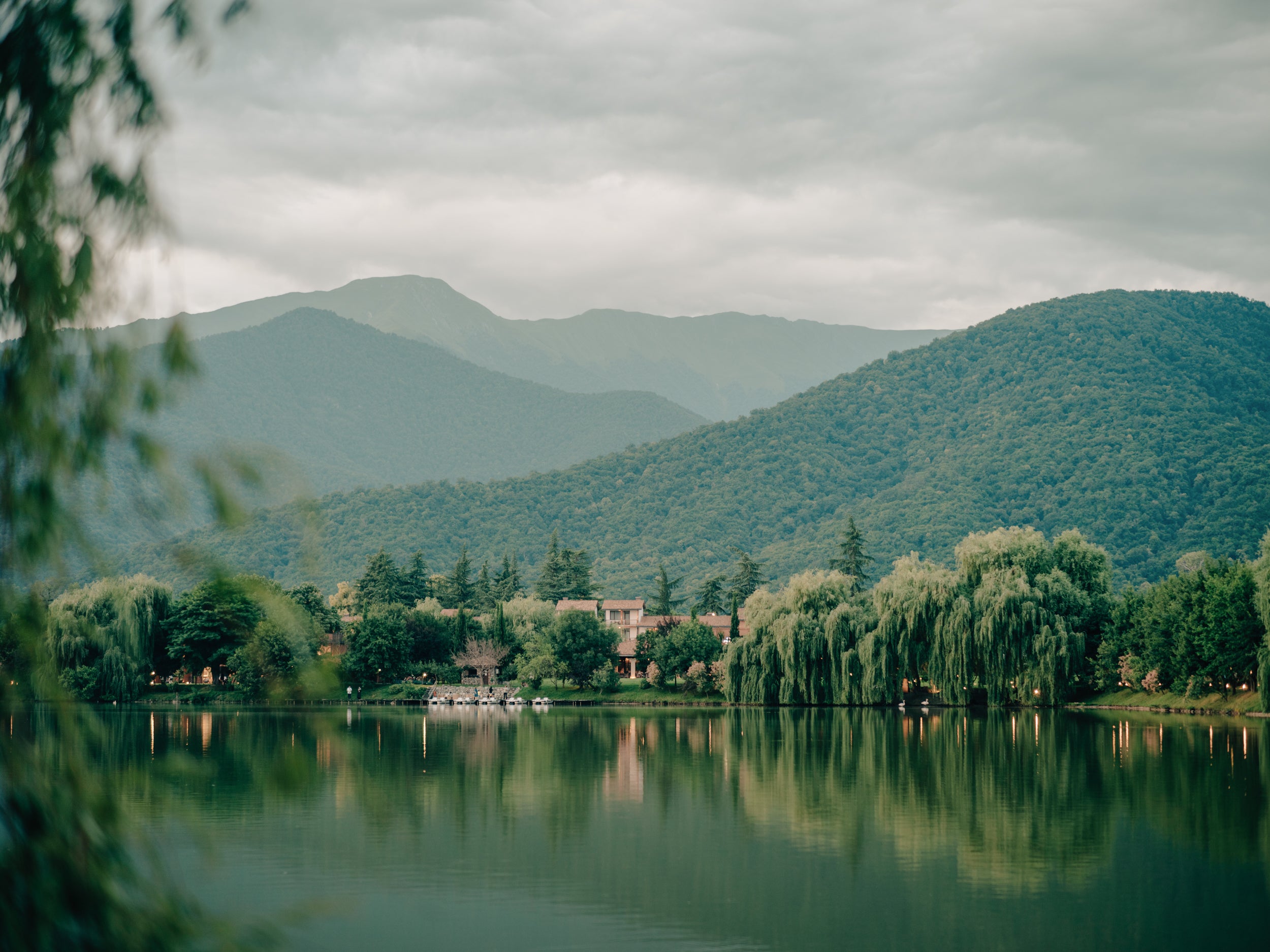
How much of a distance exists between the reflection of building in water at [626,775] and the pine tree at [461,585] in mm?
78466

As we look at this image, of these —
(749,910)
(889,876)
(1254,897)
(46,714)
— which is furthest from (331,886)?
(46,714)

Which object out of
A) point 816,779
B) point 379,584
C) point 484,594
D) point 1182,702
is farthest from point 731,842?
point 484,594

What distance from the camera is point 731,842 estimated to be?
2088 centimetres

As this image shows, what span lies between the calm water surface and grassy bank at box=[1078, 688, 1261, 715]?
1562cm

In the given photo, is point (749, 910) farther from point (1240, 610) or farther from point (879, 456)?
point (879, 456)

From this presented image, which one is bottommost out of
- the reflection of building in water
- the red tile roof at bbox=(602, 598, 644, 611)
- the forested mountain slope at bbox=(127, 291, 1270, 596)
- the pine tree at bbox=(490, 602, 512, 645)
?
the reflection of building in water

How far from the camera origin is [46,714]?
169 feet

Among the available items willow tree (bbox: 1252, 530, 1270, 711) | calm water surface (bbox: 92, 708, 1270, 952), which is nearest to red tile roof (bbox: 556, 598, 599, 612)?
willow tree (bbox: 1252, 530, 1270, 711)

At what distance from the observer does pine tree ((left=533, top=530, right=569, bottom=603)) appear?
427 feet

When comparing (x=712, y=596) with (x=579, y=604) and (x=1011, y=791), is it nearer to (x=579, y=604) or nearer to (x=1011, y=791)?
(x=579, y=604)

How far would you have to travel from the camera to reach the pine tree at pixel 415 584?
4390 inches

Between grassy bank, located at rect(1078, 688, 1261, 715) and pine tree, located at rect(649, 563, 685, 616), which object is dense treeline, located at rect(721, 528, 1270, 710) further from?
pine tree, located at rect(649, 563, 685, 616)

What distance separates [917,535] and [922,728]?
78421 millimetres

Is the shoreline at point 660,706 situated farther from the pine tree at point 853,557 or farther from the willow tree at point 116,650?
the pine tree at point 853,557
